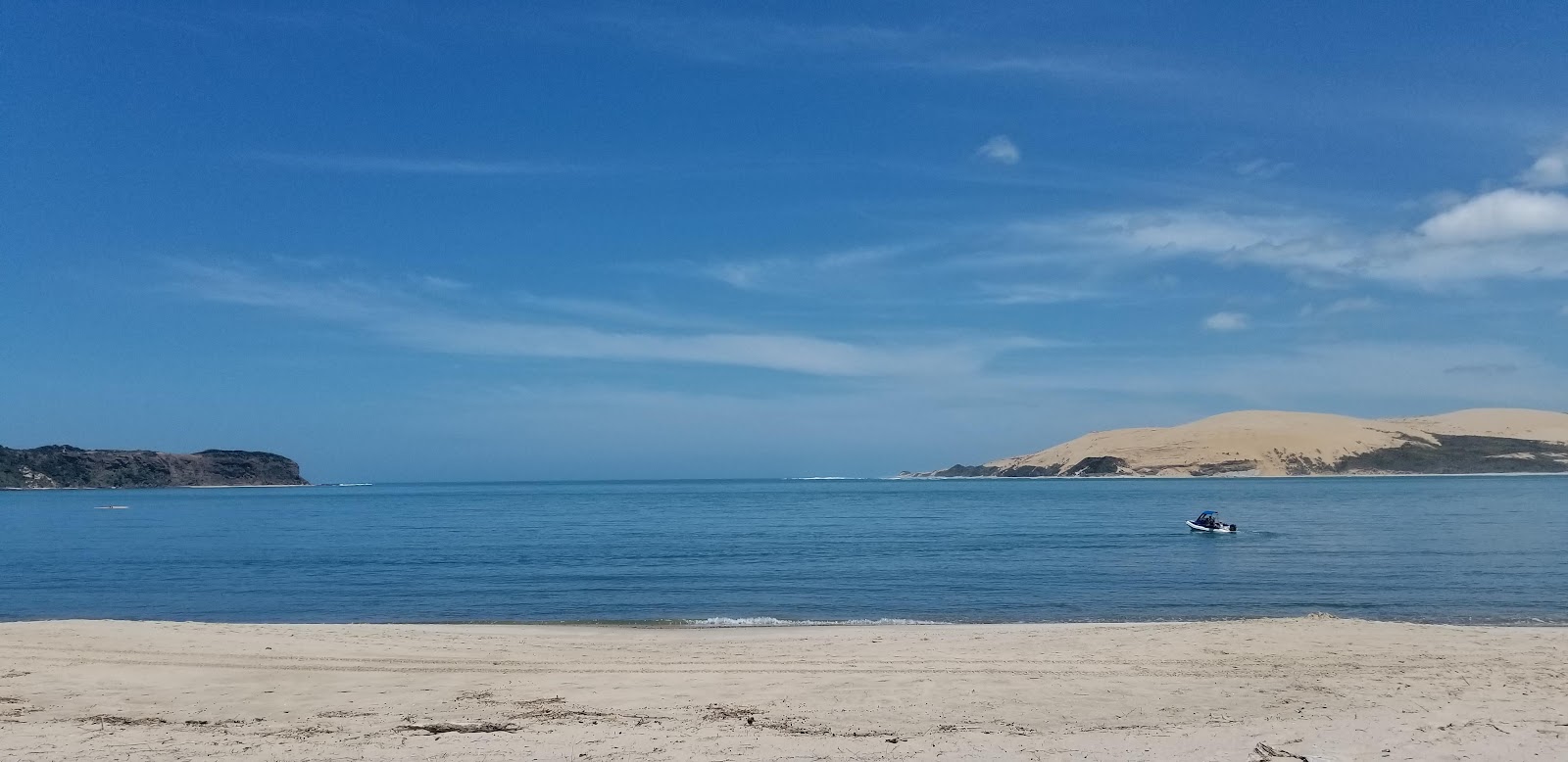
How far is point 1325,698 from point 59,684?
658 inches

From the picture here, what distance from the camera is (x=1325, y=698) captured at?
1236 centimetres

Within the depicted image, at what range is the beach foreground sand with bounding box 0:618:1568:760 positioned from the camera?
33.5 ft

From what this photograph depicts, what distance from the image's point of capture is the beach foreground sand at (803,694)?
10.2 m

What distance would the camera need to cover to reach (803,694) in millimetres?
12930

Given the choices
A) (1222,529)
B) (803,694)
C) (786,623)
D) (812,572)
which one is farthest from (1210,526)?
(803,694)

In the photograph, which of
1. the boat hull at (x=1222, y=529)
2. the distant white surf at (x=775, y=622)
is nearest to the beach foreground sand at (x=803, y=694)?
the distant white surf at (x=775, y=622)

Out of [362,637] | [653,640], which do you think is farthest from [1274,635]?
[362,637]

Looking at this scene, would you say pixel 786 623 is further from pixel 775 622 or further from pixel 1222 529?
pixel 1222 529

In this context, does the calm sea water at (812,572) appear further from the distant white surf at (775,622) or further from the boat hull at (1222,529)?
the boat hull at (1222,529)

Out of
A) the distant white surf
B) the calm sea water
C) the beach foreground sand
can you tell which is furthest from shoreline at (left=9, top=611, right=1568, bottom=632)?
the beach foreground sand

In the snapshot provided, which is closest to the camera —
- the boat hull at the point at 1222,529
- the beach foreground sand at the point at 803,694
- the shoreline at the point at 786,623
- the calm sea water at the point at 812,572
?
the beach foreground sand at the point at 803,694

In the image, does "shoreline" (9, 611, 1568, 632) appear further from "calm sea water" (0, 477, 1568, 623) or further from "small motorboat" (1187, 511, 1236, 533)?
"small motorboat" (1187, 511, 1236, 533)

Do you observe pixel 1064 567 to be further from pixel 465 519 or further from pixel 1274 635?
pixel 465 519

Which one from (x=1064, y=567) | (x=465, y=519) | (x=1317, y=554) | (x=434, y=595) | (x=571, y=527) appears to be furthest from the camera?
(x=465, y=519)
